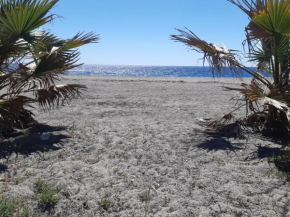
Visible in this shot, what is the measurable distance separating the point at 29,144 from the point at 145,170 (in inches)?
77.0

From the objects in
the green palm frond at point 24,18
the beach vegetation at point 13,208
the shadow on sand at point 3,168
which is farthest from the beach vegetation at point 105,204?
the green palm frond at point 24,18

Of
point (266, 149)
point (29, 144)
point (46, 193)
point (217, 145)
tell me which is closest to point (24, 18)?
point (29, 144)

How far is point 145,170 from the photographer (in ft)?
13.3

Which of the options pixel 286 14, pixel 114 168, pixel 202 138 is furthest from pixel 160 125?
pixel 286 14

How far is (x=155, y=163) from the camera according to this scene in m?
4.31

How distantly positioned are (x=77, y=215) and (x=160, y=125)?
3567 millimetres

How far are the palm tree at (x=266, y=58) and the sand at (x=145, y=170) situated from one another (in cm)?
54

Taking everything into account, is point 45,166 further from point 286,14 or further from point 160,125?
point 286,14

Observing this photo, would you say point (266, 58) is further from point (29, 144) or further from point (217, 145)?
point (29, 144)

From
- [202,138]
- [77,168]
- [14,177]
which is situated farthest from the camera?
[202,138]

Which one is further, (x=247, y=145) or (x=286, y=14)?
(x=247, y=145)

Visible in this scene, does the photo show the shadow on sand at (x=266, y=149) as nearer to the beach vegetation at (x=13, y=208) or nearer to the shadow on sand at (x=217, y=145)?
the shadow on sand at (x=217, y=145)

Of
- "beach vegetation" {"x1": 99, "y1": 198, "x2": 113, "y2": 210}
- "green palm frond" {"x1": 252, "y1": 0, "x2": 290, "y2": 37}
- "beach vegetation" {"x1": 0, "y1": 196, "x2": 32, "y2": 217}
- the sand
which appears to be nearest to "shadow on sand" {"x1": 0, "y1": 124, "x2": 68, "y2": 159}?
the sand

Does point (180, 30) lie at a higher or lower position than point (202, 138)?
higher
